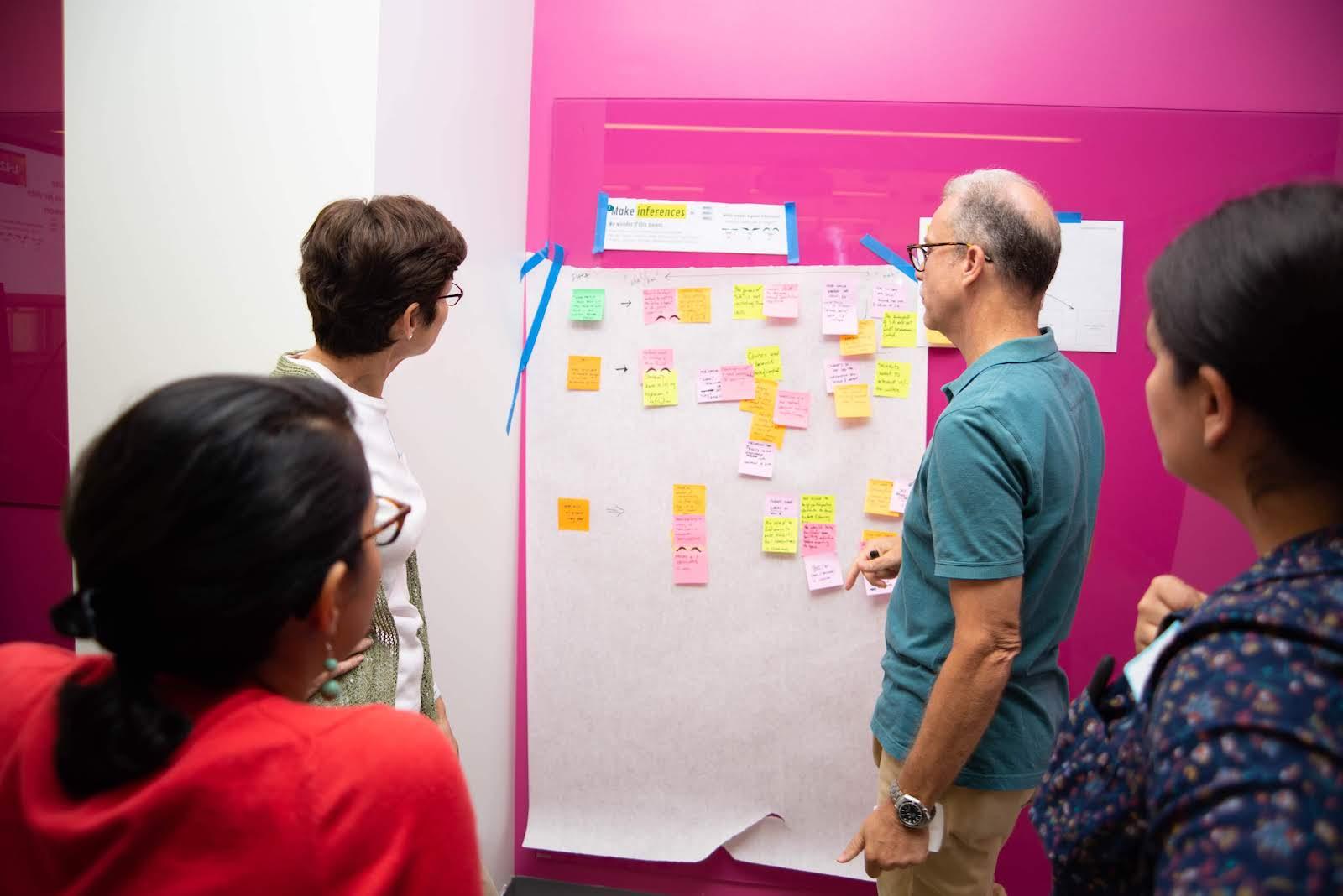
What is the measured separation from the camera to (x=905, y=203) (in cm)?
220

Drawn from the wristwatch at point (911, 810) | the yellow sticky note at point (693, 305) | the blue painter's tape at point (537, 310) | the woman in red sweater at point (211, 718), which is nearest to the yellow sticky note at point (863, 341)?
the yellow sticky note at point (693, 305)

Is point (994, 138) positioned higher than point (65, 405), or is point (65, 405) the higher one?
point (994, 138)

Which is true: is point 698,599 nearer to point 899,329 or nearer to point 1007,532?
point 899,329

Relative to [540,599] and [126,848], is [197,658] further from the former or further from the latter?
[540,599]

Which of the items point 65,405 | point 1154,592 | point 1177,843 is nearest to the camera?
point 1177,843

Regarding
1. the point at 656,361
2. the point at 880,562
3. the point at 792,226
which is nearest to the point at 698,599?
the point at 656,361

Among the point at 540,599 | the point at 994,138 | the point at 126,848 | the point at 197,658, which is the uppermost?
the point at 994,138

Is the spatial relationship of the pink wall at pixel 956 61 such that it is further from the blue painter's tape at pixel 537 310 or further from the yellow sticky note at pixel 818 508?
the yellow sticky note at pixel 818 508

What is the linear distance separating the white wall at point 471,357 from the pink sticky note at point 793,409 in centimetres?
74

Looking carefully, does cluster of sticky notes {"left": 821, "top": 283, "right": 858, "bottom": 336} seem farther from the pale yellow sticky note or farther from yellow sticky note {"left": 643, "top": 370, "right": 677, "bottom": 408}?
yellow sticky note {"left": 643, "top": 370, "right": 677, "bottom": 408}

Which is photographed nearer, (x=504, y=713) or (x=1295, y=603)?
(x=1295, y=603)

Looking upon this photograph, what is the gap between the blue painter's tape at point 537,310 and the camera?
2.35m

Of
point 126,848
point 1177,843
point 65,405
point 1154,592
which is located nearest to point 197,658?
point 126,848

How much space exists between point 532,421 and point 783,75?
1.15 m
